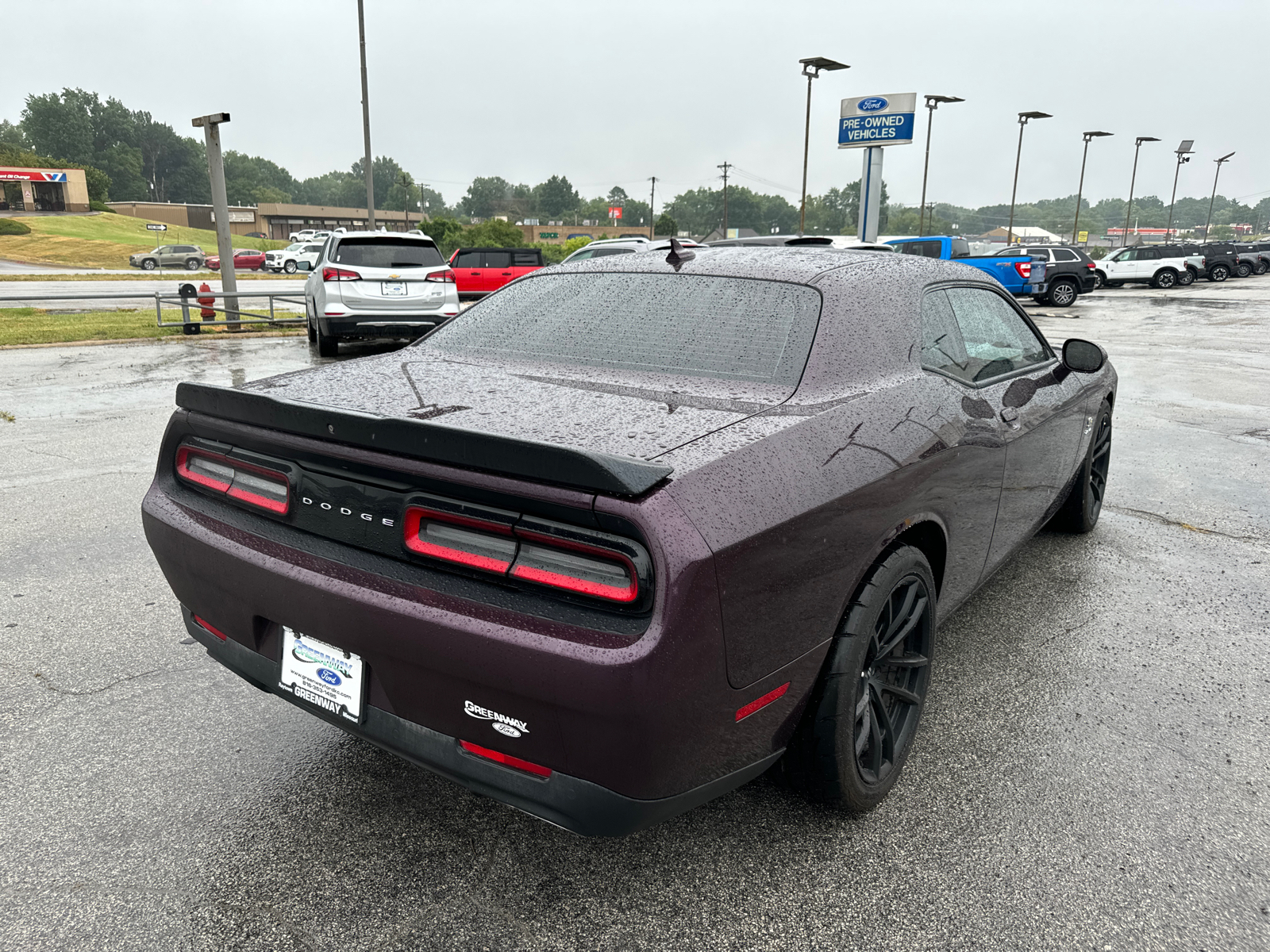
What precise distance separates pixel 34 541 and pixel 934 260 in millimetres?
4525

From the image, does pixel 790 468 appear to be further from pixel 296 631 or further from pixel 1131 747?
pixel 1131 747

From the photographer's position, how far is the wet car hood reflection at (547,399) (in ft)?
6.40

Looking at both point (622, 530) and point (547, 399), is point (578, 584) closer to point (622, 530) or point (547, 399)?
point (622, 530)

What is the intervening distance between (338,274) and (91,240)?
60350 millimetres

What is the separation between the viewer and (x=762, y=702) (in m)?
1.88

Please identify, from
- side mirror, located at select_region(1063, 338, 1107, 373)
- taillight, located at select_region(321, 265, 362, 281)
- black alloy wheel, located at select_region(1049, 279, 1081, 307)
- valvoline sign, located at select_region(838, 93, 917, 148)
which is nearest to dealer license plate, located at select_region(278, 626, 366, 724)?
side mirror, located at select_region(1063, 338, 1107, 373)

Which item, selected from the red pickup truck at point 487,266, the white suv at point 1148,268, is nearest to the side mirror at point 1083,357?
the red pickup truck at point 487,266

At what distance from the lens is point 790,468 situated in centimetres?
195

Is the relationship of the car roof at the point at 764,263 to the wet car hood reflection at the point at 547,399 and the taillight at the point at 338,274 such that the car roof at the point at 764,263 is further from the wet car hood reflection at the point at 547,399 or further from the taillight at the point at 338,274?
the taillight at the point at 338,274

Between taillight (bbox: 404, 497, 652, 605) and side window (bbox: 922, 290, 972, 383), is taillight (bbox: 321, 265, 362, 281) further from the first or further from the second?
taillight (bbox: 404, 497, 652, 605)

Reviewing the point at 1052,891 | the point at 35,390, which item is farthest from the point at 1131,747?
the point at 35,390

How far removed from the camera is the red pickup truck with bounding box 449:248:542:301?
20.2 metres

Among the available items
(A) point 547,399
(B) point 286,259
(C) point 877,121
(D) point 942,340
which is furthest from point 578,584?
(B) point 286,259

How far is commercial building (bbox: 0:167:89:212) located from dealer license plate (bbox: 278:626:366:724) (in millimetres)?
94703
